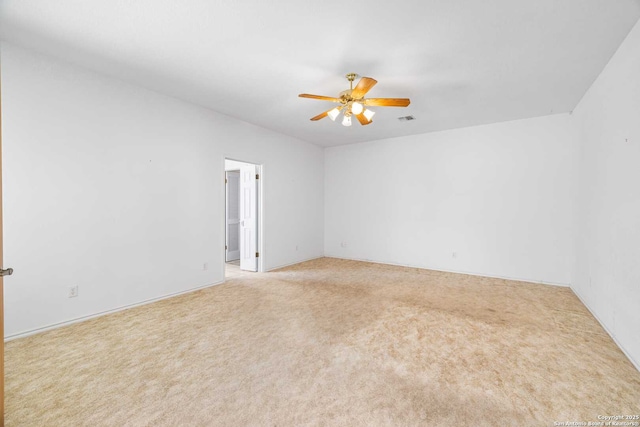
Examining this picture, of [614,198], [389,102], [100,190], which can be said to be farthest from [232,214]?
[614,198]

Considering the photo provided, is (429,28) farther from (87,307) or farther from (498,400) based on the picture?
(87,307)

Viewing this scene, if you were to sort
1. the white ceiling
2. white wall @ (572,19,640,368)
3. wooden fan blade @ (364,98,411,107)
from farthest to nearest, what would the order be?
wooden fan blade @ (364,98,411,107)
white wall @ (572,19,640,368)
the white ceiling

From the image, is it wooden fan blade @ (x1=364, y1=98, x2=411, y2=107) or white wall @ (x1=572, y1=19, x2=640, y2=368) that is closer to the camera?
white wall @ (x1=572, y1=19, x2=640, y2=368)

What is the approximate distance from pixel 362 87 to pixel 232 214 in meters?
4.69

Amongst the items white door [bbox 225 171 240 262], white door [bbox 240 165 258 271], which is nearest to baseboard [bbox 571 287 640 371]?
white door [bbox 240 165 258 271]

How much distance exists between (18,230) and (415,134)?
5928mm

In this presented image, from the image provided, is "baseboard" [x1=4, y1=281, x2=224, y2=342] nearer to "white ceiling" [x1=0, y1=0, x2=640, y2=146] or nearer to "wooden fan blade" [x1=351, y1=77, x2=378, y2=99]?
"white ceiling" [x1=0, y1=0, x2=640, y2=146]

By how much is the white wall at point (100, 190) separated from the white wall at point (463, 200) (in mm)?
2940

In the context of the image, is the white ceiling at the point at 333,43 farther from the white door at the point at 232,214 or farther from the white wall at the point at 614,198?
the white door at the point at 232,214

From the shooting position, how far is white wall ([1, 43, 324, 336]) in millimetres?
2721

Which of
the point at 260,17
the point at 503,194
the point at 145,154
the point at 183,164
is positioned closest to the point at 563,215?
the point at 503,194

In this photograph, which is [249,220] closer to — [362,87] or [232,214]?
[232,214]

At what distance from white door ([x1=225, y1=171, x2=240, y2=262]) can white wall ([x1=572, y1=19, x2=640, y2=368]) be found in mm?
6165

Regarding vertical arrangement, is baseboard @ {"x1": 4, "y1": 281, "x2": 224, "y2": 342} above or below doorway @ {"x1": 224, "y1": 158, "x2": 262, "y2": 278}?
below
